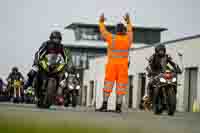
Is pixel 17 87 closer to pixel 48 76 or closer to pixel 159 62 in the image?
pixel 159 62

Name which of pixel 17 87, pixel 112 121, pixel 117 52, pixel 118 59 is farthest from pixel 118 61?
pixel 17 87

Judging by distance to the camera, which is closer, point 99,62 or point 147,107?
point 147,107

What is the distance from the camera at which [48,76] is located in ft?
49.5

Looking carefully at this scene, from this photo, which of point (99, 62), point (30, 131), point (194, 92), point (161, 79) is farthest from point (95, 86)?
point (30, 131)

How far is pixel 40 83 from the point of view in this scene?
15234 millimetres

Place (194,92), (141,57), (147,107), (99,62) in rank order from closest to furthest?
(147,107), (194,92), (141,57), (99,62)

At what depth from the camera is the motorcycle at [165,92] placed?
1528cm

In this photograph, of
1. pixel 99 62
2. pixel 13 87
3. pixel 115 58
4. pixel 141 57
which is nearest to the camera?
pixel 115 58

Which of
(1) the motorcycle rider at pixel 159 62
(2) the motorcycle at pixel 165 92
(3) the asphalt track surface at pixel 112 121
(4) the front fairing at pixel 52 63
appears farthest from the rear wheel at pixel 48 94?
(3) the asphalt track surface at pixel 112 121

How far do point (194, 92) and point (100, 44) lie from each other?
67.3 m

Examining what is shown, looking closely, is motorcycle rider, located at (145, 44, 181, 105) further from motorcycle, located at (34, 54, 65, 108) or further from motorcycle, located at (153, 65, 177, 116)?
motorcycle, located at (34, 54, 65, 108)

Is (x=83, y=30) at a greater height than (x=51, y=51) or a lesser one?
greater

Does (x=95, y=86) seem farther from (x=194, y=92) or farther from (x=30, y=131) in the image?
(x=30, y=131)

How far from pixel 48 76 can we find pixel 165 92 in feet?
7.58
